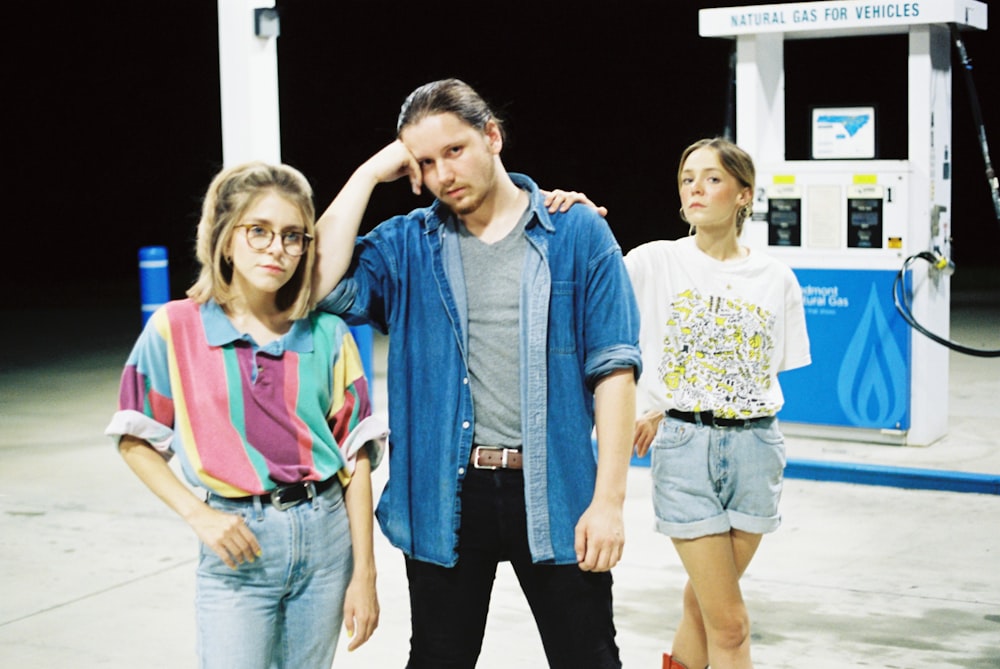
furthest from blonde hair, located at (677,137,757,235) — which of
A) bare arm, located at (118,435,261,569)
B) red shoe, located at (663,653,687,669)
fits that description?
bare arm, located at (118,435,261,569)

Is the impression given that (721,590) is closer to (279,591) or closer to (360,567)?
(360,567)

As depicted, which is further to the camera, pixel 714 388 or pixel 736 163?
pixel 736 163

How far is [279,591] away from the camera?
301cm

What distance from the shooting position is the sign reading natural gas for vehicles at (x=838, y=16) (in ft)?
26.8

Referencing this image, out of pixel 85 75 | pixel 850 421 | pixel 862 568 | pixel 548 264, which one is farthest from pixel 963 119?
pixel 548 264

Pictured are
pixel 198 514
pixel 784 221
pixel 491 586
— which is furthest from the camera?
pixel 784 221

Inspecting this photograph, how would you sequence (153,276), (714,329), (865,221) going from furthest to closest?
(153,276) → (865,221) → (714,329)

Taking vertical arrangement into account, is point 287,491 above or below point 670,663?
above

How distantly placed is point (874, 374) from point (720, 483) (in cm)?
499

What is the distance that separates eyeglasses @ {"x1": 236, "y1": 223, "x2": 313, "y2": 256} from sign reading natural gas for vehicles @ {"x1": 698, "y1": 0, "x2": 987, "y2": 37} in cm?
577

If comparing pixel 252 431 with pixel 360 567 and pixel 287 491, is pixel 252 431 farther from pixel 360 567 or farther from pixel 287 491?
pixel 360 567

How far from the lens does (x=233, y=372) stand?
2.99 metres

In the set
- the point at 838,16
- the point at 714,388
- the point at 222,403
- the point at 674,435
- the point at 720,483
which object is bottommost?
the point at 720,483

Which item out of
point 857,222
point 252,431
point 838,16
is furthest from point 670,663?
point 838,16
